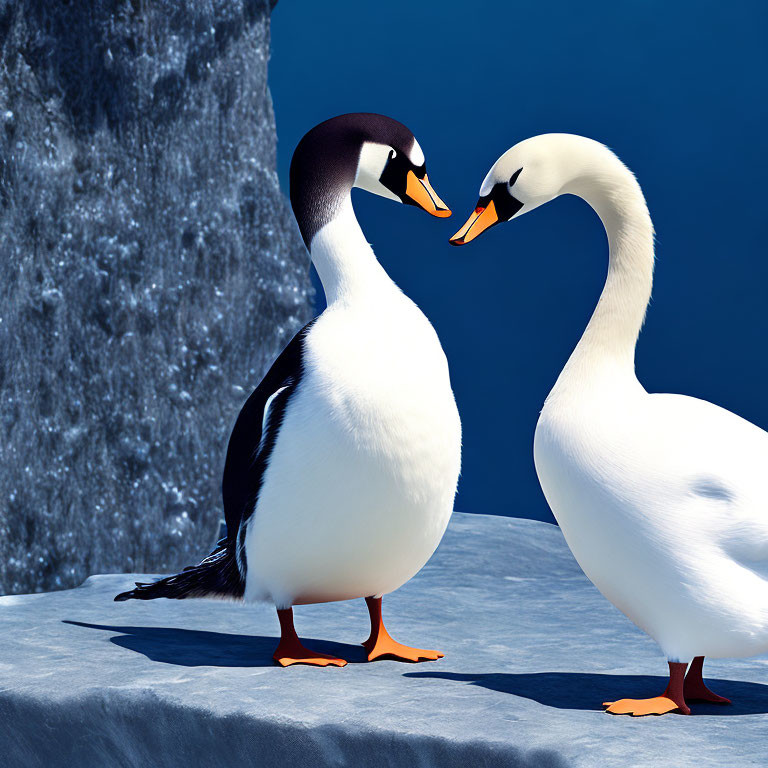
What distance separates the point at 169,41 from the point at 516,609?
197 centimetres

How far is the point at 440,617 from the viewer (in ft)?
8.99

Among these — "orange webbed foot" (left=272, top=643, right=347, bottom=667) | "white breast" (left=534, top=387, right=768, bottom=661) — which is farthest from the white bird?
"orange webbed foot" (left=272, top=643, right=347, bottom=667)

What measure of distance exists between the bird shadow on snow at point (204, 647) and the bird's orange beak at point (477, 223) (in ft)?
2.69

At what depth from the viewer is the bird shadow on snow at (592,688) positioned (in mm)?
1865

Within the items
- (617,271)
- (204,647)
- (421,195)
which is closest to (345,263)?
(421,195)

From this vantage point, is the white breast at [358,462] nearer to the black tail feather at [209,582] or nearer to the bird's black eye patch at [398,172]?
the black tail feather at [209,582]

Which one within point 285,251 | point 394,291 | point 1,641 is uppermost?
point 285,251

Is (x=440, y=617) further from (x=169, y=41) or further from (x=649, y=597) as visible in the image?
(x=169, y=41)

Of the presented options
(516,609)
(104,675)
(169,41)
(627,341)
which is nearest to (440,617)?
(516,609)

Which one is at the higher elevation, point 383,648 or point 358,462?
point 358,462

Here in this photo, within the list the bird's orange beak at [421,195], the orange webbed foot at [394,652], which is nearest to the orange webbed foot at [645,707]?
the orange webbed foot at [394,652]

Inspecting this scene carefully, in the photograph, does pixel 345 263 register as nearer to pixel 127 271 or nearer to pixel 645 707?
pixel 645 707

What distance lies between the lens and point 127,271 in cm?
355

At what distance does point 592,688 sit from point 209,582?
764 mm
